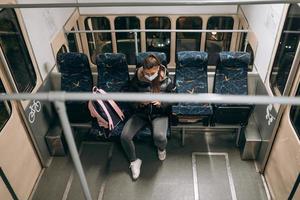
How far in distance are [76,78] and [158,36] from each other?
2.31 metres

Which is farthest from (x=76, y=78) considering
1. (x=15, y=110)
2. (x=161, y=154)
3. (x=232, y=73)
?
(x=232, y=73)

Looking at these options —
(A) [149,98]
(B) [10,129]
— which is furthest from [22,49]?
(A) [149,98]

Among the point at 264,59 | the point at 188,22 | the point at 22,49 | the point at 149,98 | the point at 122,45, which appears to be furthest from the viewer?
the point at 122,45

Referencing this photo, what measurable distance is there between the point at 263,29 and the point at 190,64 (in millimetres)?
1092

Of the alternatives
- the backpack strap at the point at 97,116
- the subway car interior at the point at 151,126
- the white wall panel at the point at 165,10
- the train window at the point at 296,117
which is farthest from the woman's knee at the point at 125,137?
the white wall panel at the point at 165,10

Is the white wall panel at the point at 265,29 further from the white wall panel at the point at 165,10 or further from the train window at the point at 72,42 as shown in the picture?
the train window at the point at 72,42

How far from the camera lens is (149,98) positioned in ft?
Answer: 4.09

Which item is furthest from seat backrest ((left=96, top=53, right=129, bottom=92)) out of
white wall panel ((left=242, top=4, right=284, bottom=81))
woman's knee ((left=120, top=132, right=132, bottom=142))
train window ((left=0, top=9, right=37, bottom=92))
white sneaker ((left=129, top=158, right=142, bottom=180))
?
white wall panel ((left=242, top=4, right=284, bottom=81))

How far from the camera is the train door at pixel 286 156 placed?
2898 millimetres

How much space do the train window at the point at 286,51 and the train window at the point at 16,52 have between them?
2893mm

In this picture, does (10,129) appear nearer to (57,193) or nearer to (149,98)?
(57,193)

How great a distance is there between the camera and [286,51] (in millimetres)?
3232

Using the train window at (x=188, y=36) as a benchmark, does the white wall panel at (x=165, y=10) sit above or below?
above

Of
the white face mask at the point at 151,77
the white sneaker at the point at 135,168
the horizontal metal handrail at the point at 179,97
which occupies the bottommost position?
the white sneaker at the point at 135,168
